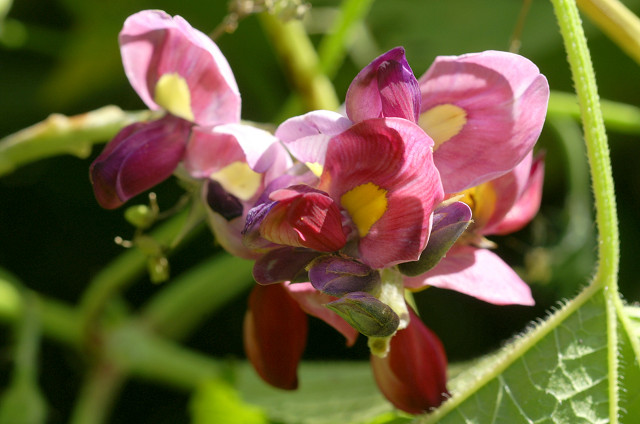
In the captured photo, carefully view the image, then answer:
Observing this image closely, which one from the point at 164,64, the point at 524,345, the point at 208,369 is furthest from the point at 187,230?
the point at 208,369

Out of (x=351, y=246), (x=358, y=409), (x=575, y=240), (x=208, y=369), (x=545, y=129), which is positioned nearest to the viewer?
(x=351, y=246)

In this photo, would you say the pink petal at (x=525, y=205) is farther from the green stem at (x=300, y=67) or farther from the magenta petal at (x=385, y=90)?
the green stem at (x=300, y=67)

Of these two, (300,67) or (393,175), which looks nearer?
(393,175)

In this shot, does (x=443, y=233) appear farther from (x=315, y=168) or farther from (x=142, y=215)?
(x=142, y=215)

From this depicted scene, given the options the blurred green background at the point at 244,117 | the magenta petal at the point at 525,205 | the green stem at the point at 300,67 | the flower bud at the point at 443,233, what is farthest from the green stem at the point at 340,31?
the flower bud at the point at 443,233

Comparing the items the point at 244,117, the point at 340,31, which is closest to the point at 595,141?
the point at 340,31

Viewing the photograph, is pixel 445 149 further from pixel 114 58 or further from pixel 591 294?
pixel 114 58

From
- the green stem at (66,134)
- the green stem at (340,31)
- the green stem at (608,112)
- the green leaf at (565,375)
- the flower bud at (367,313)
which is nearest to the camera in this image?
the flower bud at (367,313)
